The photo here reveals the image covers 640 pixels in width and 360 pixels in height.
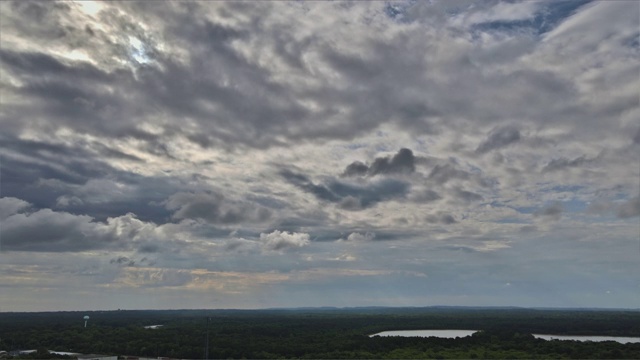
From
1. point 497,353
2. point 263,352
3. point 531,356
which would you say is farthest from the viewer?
point 263,352

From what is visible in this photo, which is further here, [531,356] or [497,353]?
[497,353]

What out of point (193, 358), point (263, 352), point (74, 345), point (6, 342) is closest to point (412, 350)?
point (263, 352)

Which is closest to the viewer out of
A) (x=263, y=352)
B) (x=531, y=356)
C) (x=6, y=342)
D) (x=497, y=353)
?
(x=531, y=356)

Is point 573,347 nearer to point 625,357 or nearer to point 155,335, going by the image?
point 625,357

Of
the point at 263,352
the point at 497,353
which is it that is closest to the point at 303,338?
the point at 263,352

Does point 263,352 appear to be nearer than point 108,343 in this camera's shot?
Answer: Yes

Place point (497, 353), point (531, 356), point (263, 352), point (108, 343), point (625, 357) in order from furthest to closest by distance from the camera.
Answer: point (108, 343)
point (263, 352)
point (497, 353)
point (531, 356)
point (625, 357)

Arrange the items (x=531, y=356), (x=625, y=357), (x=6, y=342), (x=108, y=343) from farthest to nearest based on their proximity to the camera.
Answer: (x=6, y=342), (x=108, y=343), (x=531, y=356), (x=625, y=357)

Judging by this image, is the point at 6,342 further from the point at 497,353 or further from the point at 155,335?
the point at 497,353
